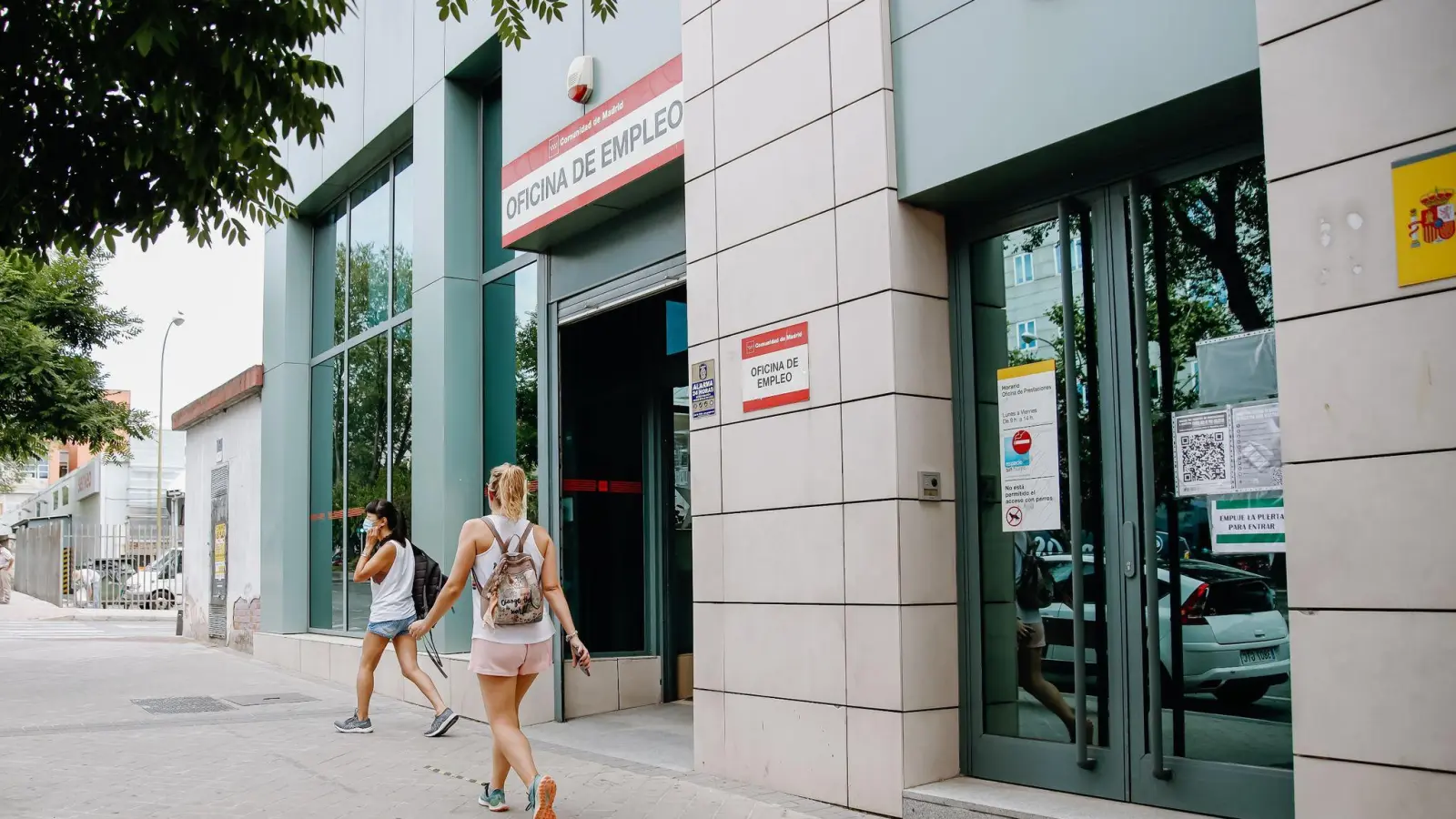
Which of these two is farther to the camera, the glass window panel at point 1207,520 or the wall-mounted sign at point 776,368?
the wall-mounted sign at point 776,368

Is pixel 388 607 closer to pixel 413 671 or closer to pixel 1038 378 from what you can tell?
pixel 413 671

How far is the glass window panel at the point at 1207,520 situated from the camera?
16.8 ft

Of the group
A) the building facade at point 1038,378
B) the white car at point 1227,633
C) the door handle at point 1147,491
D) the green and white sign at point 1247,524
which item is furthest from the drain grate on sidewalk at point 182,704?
the green and white sign at point 1247,524

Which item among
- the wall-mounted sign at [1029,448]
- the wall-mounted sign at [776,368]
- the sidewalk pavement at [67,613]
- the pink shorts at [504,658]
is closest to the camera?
the wall-mounted sign at [1029,448]

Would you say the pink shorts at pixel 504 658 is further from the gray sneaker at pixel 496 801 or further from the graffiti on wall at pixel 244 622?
the graffiti on wall at pixel 244 622

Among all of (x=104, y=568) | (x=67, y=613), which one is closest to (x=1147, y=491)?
(x=67, y=613)

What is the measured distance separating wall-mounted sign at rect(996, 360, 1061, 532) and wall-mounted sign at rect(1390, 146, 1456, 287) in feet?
6.77

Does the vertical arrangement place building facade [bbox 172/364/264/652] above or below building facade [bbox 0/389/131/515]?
below

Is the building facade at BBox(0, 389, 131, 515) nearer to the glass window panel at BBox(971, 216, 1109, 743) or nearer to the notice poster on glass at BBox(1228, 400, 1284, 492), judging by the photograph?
the glass window panel at BBox(971, 216, 1109, 743)

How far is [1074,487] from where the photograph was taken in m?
5.93

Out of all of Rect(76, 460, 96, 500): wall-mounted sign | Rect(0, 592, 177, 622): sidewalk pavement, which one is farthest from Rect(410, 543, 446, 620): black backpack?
Rect(76, 460, 96, 500): wall-mounted sign

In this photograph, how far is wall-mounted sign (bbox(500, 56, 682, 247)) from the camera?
845cm

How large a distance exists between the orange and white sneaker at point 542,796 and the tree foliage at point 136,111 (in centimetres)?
332

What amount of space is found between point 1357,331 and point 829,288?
3.02 metres
